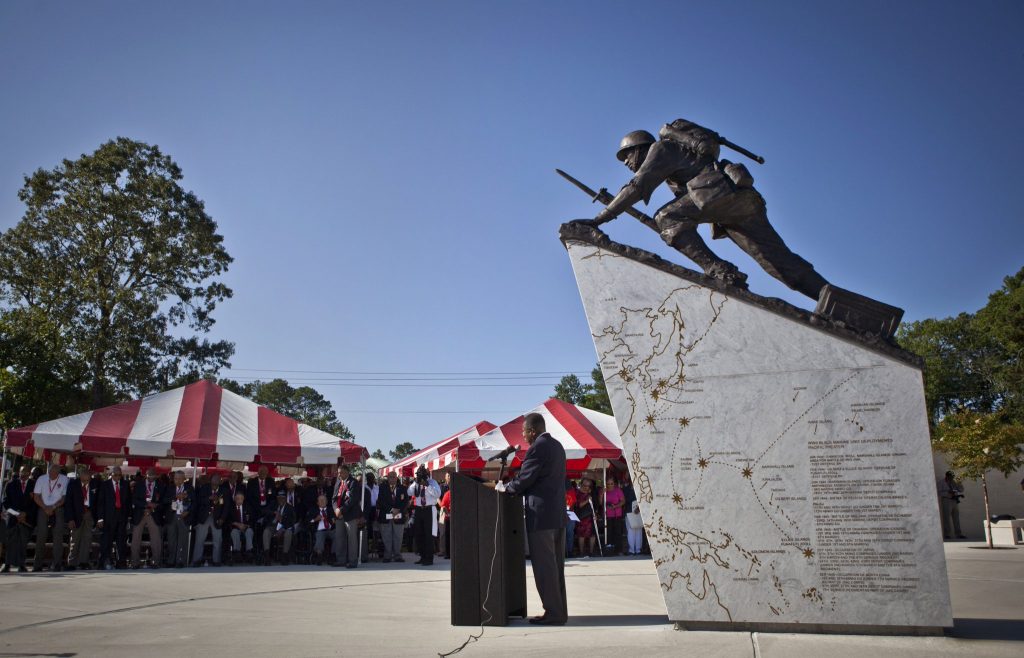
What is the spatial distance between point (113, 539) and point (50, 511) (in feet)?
4.08

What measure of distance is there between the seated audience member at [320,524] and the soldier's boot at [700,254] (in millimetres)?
10609

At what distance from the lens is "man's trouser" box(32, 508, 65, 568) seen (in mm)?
11914

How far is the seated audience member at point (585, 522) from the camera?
16156mm

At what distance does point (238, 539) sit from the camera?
14.2m

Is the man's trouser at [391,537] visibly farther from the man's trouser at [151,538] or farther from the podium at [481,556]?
the podium at [481,556]

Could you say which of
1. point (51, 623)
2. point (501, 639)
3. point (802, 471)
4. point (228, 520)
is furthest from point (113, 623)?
point (228, 520)

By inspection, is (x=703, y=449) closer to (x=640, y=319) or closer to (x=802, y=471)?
(x=802, y=471)

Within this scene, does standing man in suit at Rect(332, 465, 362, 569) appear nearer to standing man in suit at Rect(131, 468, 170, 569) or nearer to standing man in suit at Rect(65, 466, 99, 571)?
standing man in suit at Rect(131, 468, 170, 569)

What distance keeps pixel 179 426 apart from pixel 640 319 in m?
12.1

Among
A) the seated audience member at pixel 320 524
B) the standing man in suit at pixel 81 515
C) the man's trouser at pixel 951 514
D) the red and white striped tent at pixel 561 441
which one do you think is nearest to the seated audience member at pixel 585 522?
the red and white striped tent at pixel 561 441

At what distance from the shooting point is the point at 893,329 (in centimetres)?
547

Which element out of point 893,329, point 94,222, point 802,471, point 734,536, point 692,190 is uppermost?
point 94,222

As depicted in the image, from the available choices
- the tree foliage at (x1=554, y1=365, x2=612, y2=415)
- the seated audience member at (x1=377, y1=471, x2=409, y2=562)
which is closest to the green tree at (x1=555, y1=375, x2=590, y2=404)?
the tree foliage at (x1=554, y1=365, x2=612, y2=415)

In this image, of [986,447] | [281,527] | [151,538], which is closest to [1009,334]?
[986,447]
